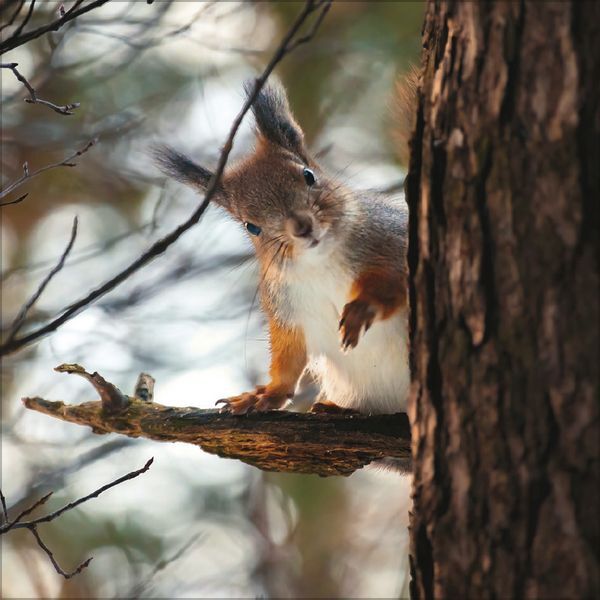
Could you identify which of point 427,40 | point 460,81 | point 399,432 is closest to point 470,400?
point 460,81

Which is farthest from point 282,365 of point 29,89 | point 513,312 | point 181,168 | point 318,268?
point 513,312

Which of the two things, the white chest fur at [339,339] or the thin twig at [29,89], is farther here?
the white chest fur at [339,339]

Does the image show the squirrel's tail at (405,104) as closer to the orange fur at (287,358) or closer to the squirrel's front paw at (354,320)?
the squirrel's front paw at (354,320)

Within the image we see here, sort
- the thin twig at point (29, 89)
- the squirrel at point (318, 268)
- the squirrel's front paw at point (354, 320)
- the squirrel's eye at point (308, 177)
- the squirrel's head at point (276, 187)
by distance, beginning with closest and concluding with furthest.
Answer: the thin twig at point (29, 89) < the squirrel's front paw at point (354, 320) < the squirrel at point (318, 268) < the squirrel's head at point (276, 187) < the squirrel's eye at point (308, 177)

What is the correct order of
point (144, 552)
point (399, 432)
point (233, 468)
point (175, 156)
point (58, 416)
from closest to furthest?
point (399, 432), point (58, 416), point (175, 156), point (144, 552), point (233, 468)

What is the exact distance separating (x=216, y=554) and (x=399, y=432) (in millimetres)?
3179

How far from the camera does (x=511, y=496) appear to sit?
1170 millimetres

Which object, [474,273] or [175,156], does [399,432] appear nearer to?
[474,273]

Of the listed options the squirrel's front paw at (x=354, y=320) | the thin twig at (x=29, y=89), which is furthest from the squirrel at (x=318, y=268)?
the thin twig at (x=29, y=89)

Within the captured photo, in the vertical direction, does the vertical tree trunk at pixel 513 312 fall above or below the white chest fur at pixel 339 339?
below

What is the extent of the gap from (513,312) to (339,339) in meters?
1.13

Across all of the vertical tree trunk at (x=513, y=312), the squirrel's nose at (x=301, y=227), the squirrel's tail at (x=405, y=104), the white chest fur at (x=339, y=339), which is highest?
the squirrel's tail at (x=405, y=104)

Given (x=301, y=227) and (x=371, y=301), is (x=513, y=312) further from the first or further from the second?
(x=301, y=227)

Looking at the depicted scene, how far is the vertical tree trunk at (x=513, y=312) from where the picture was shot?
1134 mm
